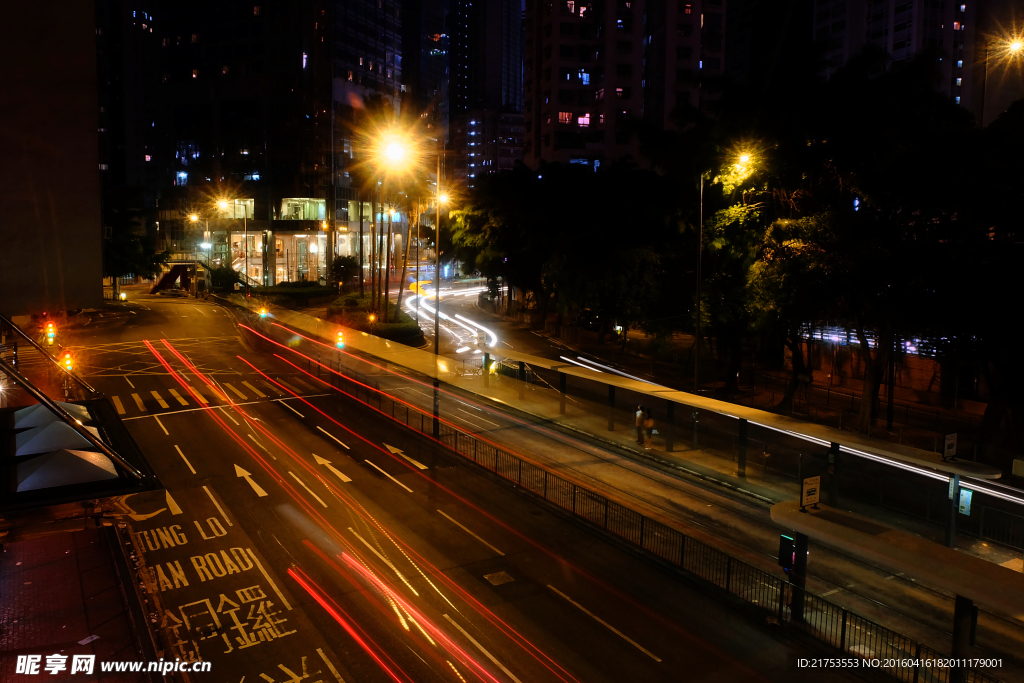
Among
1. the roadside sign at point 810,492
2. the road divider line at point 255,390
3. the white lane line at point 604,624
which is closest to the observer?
the white lane line at point 604,624

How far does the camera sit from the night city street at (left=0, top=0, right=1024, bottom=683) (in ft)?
36.9

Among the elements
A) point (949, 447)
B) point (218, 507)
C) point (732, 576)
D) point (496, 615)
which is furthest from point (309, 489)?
point (949, 447)

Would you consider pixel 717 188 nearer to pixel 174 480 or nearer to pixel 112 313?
pixel 174 480

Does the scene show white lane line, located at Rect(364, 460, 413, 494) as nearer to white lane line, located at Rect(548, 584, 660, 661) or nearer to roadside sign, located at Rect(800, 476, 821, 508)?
white lane line, located at Rect(548, 584, 660, 661)

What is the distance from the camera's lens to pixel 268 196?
304 feet

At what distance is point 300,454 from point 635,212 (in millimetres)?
23292

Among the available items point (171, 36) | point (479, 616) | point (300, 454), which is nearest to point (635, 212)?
point (300, 454)

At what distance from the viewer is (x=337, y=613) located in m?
12.6

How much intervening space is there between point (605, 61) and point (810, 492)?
8260 cm

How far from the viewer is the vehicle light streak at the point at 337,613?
10872mm

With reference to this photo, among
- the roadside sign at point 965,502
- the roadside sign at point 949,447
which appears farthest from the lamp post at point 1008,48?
the roadside sign at point 965,502

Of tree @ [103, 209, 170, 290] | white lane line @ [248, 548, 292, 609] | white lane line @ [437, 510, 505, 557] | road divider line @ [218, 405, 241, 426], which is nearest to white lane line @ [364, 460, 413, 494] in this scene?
white lane line @ [437, 510, 505, 557]

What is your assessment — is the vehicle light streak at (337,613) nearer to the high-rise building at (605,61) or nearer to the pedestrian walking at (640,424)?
the pedestrian walking at (640,424)

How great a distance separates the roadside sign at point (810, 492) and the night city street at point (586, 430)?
6cm
